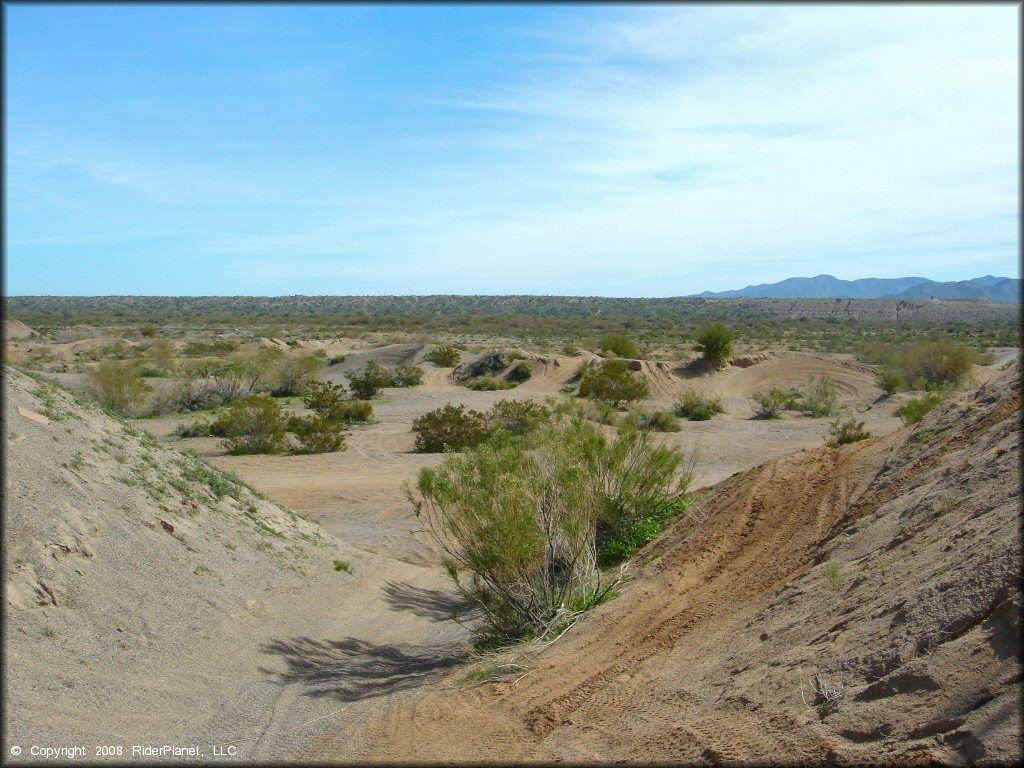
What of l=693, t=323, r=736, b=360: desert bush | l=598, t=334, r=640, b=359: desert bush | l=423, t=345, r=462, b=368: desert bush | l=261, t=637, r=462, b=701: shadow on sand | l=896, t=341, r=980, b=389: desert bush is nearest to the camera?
l=261, t=637, r=462, b=701: shadow on sand

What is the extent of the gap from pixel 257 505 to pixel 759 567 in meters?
7.33

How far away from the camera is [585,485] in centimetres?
901

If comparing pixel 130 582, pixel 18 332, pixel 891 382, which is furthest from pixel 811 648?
pixel 18 332

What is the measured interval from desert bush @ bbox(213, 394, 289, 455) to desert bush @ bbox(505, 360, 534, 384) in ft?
51.6

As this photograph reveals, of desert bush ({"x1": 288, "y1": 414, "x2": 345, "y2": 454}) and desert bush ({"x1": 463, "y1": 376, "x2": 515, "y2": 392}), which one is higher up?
desert bush ({"x1": 463, "y1": 376, "x2": 515, "y2": 392})

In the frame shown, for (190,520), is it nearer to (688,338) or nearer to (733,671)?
(733,671)

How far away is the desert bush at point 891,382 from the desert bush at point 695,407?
6562 millimetres

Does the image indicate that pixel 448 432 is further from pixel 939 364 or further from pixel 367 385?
pixel 939 364

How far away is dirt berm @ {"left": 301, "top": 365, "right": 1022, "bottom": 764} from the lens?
4.48 meters

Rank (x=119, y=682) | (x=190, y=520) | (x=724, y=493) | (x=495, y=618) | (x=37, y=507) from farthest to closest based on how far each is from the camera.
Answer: (x=724, y=493) < (x=190, y=520) < (x=495, y=618) < (x=37, y=507) < (x=119, y=682)

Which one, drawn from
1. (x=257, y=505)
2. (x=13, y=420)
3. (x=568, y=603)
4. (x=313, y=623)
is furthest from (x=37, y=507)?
(x=568, y=603)

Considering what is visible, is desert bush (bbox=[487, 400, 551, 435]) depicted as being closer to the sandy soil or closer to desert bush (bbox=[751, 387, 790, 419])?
the sandy soil

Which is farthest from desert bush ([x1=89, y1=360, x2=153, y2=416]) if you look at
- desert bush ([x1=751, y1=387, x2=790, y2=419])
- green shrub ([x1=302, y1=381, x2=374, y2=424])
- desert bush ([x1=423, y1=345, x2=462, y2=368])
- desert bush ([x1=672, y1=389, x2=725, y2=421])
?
desert bush ([x1=751, y1=387, x2=790, y2=419])

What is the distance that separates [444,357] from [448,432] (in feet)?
64.0
